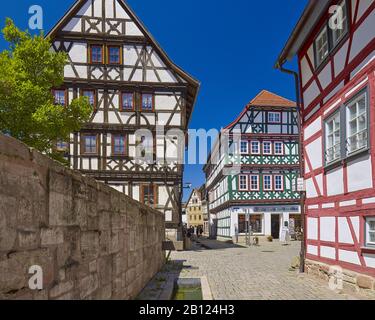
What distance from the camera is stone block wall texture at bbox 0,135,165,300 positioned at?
112 inches

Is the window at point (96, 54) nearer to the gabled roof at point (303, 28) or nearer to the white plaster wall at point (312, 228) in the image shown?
the gabled roof at point (303, 28)

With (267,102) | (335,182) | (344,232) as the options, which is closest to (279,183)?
(267,102)

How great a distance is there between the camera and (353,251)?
860cm

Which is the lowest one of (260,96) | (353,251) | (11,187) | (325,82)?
(353,251)

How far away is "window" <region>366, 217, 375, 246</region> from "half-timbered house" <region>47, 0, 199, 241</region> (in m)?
14.3

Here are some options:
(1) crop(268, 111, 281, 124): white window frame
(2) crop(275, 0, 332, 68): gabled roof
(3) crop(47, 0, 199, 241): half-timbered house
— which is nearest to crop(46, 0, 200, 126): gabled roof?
(3) crop(47, 0, 199, 241): half-timbered house

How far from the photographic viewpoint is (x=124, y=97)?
22.2 m

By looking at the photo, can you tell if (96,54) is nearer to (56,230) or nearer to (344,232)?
(344,232)

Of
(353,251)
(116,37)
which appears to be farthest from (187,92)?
(353,251)

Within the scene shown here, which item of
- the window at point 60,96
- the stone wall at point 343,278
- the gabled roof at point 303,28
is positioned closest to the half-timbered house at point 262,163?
the window at point 60,96

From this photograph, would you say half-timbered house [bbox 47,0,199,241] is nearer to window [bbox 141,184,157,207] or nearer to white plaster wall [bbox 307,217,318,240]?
window [bbox 141,184,157,207]

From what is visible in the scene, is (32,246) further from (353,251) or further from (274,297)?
(353,251)

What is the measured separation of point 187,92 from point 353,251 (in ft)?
54.0

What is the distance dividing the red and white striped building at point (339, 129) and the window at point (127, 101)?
38.2 feet
